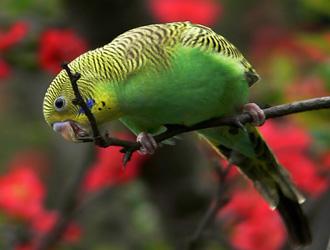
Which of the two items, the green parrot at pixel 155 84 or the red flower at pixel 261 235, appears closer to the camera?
the green parrot at pixel 155 84

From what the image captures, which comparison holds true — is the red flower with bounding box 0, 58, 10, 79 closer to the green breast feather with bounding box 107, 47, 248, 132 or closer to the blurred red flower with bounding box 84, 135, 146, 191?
the blurred red flower with bounding box 84, 135, 146, 191

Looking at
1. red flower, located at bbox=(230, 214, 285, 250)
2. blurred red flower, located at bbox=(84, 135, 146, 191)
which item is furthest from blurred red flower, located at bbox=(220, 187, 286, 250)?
blurred red flower, located at bbox=(84, 135, 146, 191)

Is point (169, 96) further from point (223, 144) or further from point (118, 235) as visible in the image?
point (118, 235)

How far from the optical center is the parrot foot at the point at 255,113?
226 cm

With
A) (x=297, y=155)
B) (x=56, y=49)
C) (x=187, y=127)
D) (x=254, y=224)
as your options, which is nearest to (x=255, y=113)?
(x=187, y=127)

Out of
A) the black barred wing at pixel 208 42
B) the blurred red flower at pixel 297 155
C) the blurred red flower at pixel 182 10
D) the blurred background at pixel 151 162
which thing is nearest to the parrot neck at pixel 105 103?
the black barred wing at pixel 208 42

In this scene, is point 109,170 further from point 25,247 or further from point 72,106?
point 72,106

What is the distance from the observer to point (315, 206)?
352 centimetres

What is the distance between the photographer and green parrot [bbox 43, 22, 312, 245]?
85.9 inches

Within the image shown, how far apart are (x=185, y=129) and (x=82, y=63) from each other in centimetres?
33

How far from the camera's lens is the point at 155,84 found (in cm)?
236

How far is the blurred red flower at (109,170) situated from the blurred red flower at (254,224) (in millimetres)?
480

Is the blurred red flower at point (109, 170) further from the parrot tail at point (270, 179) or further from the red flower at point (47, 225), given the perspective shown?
the parrot tail at point (270, 179)

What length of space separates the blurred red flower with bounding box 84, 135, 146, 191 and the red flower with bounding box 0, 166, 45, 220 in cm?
25
